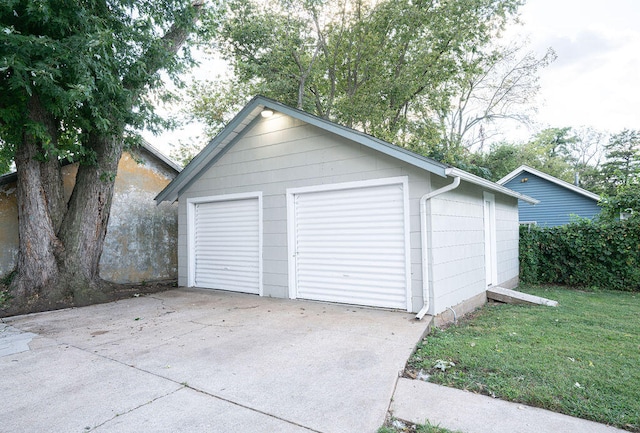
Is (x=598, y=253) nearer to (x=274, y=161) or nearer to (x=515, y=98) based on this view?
(x=274, y=161)

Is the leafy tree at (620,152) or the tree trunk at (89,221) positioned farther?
the leafy tree at (620,152)

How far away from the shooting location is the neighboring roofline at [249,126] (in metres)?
5.09

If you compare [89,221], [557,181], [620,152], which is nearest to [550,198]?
[557,181]

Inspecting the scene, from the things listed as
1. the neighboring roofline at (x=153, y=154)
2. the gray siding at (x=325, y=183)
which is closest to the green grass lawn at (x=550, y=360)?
the gray siding at (x=325, y=183)

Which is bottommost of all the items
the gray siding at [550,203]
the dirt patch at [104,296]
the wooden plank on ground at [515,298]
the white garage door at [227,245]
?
the wooden plank on ground at [515,298]

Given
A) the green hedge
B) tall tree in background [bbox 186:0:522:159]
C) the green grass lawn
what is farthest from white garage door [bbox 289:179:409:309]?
tall tree in background [bbox 186:0:522:159]

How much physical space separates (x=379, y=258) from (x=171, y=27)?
6.88m

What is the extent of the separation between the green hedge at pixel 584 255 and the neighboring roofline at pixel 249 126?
7029mm

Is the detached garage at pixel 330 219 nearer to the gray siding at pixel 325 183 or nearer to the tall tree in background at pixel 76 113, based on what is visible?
the gray siding at pixel 325 183

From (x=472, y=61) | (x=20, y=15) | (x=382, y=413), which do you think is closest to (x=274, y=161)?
(x=20, y=15)

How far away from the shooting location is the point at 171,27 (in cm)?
784

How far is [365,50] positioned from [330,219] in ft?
37.0

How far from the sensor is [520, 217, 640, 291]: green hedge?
28.7 feet

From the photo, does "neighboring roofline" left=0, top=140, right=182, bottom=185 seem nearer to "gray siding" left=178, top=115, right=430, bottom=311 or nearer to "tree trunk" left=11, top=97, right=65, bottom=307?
"tree trunk" left=11, top=97, right=65, bottom=307
